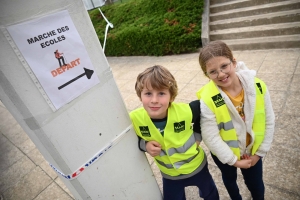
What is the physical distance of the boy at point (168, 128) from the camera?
1310 millimetres

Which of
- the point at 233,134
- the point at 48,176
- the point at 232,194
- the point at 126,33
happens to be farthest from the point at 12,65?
the point at 126,33

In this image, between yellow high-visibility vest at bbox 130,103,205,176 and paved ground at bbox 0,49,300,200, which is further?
paved ground at bbox 0,49,300,200

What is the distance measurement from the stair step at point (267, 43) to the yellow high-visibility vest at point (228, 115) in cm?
435

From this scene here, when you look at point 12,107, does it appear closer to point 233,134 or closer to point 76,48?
point 76,48

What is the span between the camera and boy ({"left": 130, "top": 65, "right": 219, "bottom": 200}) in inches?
51.6

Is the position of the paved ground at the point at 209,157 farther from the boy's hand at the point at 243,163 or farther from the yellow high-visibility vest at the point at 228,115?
the yellow high-visibility vest at the point at 228,115

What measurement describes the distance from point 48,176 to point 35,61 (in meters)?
2.80

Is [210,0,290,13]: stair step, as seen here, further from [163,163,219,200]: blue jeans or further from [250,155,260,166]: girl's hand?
[163,163,219,200]: blue jeans

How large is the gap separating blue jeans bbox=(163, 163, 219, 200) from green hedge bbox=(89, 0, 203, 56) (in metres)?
5.11

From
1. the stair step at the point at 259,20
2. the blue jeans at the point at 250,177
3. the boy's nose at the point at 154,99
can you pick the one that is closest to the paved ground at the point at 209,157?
the blue jeans at the point at 250,177

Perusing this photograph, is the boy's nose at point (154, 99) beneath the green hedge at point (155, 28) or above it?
above

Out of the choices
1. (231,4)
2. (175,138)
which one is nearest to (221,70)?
(175,138)

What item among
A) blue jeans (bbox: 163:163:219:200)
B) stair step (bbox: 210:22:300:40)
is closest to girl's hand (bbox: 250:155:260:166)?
blue jeans (bbox: 163:163:219:200)

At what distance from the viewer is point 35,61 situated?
3.08 ft
